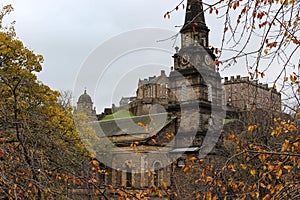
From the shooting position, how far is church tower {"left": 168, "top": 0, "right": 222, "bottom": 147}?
32625mm

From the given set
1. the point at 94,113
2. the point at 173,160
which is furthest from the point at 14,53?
the point at 94,113

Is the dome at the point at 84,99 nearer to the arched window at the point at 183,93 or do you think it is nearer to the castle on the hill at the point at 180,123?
the castle on the hill at the point at 180,123

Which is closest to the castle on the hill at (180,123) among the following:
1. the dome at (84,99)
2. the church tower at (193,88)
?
the church tower at (193,88)

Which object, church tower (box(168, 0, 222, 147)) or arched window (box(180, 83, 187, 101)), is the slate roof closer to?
church tower (box(168, 0, 222, 147))

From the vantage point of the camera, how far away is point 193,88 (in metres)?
33.2

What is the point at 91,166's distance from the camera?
582cm

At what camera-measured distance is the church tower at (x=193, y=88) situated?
32.6 metres

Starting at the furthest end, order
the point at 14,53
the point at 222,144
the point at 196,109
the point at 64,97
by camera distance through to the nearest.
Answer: the point at 64,97
the point at 196,109
the point at 222,144
the point at 14,53

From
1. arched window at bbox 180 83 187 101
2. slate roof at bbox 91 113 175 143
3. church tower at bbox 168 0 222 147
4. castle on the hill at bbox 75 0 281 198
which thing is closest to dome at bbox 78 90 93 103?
slate roof at bbox 91 113 175 143

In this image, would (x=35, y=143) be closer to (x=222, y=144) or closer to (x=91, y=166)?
(x=91, y=166)

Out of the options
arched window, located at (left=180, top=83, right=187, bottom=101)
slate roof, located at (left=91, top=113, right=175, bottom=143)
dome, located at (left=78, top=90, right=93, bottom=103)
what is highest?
dome, located at (left=78, top=90, right=93, bottom=103)

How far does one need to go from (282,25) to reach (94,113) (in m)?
52.9

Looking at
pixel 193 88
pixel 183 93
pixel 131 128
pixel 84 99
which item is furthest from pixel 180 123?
pixel 84 99

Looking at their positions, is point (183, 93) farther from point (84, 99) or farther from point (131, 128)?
point (84, 99)
